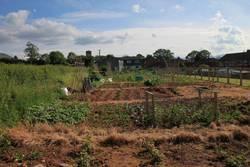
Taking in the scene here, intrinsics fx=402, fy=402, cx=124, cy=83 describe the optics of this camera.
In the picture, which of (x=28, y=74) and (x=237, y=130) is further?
(x=28, y=74)

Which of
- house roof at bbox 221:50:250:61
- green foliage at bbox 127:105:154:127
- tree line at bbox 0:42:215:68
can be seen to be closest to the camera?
green foliage at bbox 127:105:154:127

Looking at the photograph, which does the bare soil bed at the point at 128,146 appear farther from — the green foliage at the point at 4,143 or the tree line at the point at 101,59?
the tree line at the point at 101,59

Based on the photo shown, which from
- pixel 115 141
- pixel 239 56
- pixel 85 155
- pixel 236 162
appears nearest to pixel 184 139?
pixel 115 141

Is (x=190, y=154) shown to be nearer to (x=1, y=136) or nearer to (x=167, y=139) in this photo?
(x=167, y=139)

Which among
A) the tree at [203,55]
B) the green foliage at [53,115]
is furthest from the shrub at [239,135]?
the tree at [203,55]

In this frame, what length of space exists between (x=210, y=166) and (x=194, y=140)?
1990mm

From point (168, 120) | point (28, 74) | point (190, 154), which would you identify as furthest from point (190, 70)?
point (190, 154)

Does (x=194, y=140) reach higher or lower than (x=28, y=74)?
lower

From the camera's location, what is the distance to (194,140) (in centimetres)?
927

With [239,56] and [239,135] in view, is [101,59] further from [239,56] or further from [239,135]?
[239,135]

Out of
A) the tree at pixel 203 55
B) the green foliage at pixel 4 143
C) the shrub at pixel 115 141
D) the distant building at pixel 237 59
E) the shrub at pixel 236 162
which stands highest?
the tree at pixel 203 55

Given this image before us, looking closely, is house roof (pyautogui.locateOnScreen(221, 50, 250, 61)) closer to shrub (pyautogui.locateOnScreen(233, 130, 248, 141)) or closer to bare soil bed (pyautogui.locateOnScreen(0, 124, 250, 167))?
shrub (pyautogui.locateOnScreen(233, 130, 248, 141))

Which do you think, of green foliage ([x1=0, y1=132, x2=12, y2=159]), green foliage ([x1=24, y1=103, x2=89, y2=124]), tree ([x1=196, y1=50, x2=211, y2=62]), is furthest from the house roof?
green foliage ([x1=0, y1=132, x2=12, y2=159])

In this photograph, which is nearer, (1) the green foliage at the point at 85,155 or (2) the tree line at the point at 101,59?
(1) the green foliage at the point at 85,155
